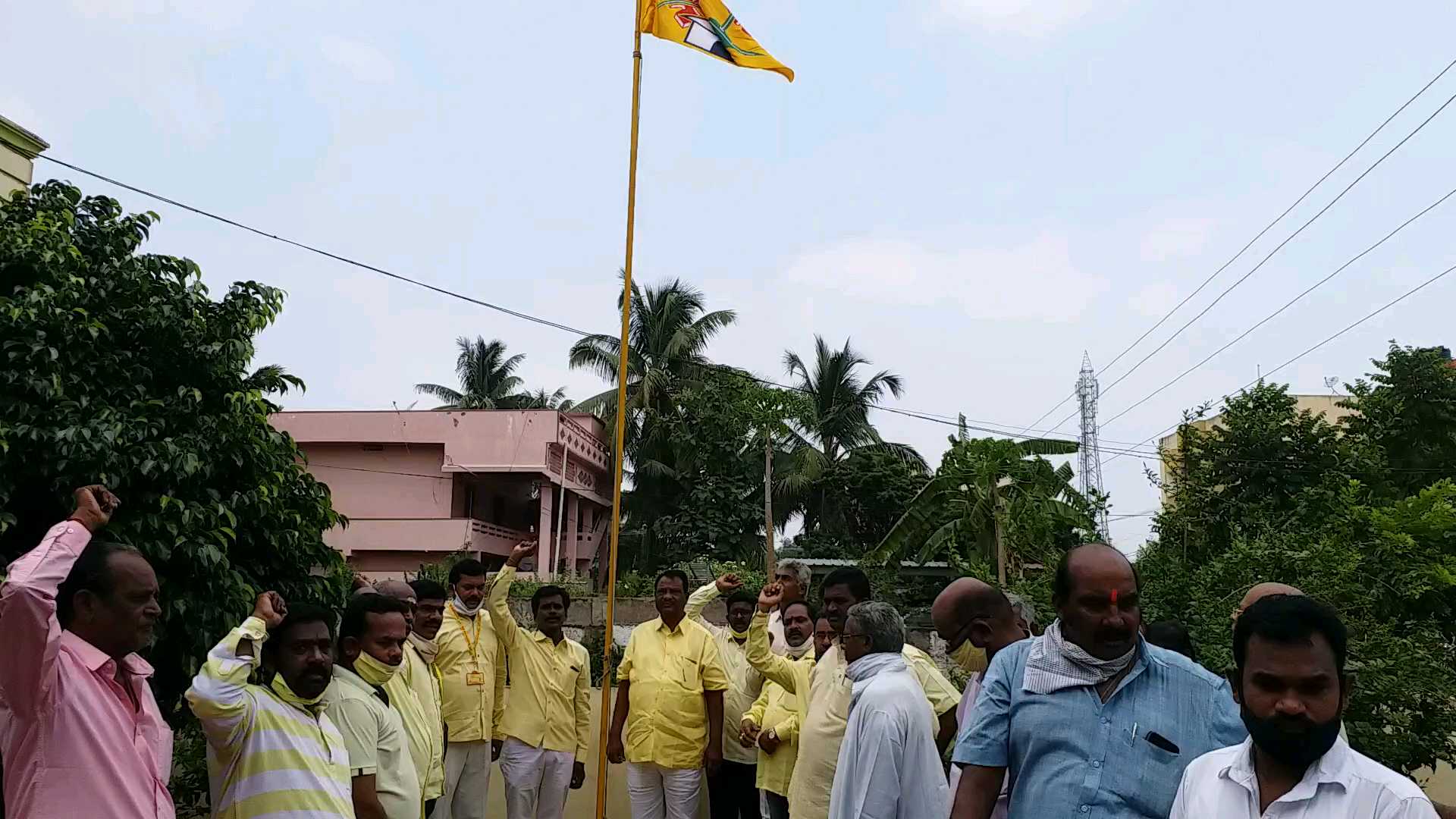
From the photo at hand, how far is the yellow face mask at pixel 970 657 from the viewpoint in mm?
4613

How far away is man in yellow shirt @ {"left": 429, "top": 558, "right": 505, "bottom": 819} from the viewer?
21.5 feet

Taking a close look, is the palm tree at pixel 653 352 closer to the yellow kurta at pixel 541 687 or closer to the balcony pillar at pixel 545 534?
the balcony pillar at pixel 545 534

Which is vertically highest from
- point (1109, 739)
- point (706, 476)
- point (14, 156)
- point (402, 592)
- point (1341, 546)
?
point (14, 156)

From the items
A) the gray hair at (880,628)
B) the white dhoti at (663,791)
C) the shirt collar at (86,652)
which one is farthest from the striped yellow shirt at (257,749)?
the white dhoti at (663,791)

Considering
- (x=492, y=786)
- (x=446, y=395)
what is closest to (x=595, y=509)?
(x=446, y=395)

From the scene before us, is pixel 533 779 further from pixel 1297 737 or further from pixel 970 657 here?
pixel 1297 737

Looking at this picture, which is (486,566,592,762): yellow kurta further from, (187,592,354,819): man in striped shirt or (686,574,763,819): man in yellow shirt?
(187,592,354,819): man in striped shirt

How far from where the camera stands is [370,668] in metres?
4.39

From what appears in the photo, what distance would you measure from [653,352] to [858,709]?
24859mm

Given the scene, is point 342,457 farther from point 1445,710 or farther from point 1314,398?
point 1314,398

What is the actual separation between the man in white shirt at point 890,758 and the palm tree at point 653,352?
23484 mm

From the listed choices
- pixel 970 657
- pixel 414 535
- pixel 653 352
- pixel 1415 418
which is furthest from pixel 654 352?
pixel 970 657

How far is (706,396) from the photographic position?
26.8 metres

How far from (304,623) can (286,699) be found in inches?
10.0
